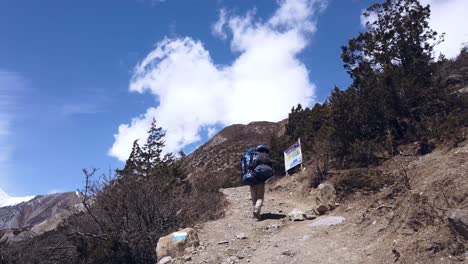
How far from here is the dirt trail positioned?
17.7 feet

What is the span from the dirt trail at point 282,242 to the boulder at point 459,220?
0.78 meters

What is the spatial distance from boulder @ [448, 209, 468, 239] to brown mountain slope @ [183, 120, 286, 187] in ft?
80.5

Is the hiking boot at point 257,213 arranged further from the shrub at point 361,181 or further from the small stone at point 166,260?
the small stone at point 166,260

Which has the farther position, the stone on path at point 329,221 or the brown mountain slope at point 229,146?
the brown mountain slope at point 229,146

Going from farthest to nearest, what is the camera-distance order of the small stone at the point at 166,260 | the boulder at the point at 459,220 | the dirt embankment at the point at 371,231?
the small stone at the point at 166,260 → the dirt embankment at the point at 371,231 → the boulder at the point at 459,220

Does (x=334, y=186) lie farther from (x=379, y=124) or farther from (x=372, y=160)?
(x=379, y=124)

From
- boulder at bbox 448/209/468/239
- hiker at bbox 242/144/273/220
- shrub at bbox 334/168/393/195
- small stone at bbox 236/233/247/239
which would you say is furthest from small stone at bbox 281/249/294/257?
shrub at bbox 334/168/393/195

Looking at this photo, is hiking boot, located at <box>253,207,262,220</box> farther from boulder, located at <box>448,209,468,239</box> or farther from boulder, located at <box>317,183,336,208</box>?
boulder, located at <box>448,209,468,239</box>

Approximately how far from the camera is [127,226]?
9930mm

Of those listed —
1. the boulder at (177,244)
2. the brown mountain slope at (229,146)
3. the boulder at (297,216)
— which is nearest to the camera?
the boulder at (177,244)

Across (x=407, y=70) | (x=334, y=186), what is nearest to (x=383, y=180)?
(x=334, y=186)

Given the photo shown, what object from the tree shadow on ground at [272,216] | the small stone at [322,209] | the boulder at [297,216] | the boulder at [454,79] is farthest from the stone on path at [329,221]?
the boulder at [454,79]

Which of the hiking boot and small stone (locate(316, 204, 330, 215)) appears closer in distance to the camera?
small stone (locate(316, 204, 330, 215))

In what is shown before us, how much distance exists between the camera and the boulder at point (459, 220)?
13.5 feet
